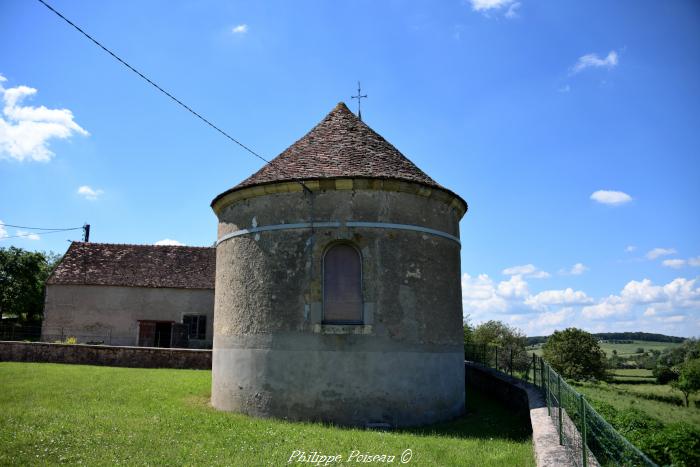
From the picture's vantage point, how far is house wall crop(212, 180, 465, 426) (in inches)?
436

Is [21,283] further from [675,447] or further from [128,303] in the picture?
[675,447]

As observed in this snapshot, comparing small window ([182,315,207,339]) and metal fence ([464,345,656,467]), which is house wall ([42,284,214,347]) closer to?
small window ([182,315,207,339])

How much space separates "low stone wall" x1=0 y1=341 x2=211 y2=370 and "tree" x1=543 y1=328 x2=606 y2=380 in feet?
152

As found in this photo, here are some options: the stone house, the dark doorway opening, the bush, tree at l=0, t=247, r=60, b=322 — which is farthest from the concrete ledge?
tree at l=0, t=247, r=60, b=322

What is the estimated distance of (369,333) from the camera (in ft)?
36.7

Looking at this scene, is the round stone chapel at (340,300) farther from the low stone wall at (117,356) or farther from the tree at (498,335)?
the tree at (498,335)

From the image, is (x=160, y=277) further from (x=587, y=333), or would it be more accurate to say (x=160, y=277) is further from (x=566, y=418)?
(x=587, y=333)

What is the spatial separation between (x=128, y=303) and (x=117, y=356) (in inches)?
413

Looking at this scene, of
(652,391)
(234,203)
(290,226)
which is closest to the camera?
(290,226)

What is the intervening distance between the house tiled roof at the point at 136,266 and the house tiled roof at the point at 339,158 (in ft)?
67.5

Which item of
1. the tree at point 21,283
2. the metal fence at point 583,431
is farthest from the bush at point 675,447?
the tree at point 21,283

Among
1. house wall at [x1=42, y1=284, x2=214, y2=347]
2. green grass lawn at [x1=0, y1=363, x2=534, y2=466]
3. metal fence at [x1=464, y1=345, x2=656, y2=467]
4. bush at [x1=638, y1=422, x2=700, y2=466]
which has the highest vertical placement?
house wall at [x1=42, y1=284, x2=214, y2=347]

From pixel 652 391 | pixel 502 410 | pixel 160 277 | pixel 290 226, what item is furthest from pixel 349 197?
pixel 652 391

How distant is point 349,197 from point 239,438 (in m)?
5.52
